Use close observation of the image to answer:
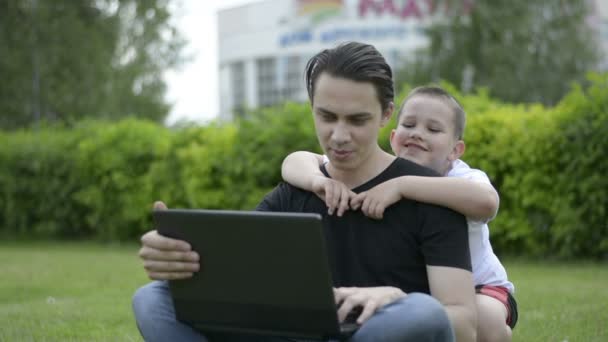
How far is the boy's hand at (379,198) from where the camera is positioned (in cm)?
281

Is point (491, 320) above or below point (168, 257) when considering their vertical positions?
below

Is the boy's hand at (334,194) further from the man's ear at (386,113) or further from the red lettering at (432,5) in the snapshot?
the red lettering at (432,5)

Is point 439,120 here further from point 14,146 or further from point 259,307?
point 14,146

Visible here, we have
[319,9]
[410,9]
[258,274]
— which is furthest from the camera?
[319,9]

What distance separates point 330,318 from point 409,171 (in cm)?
73

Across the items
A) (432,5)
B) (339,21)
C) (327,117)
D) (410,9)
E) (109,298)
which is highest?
(410,9)

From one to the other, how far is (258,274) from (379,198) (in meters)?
0.53

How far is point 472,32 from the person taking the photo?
25.5 meters

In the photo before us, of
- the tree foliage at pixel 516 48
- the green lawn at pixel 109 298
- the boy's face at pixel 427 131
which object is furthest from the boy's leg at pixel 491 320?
the tree foliage at pixel 516 48

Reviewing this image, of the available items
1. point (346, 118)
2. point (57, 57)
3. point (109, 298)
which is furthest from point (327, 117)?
point (57, 57)

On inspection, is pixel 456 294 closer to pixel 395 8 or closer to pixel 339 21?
pixel 395 8

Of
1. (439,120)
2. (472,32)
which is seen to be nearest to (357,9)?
(472,32)

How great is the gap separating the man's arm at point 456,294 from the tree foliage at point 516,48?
850 inches

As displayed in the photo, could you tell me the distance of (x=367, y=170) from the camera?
10.0 feet
